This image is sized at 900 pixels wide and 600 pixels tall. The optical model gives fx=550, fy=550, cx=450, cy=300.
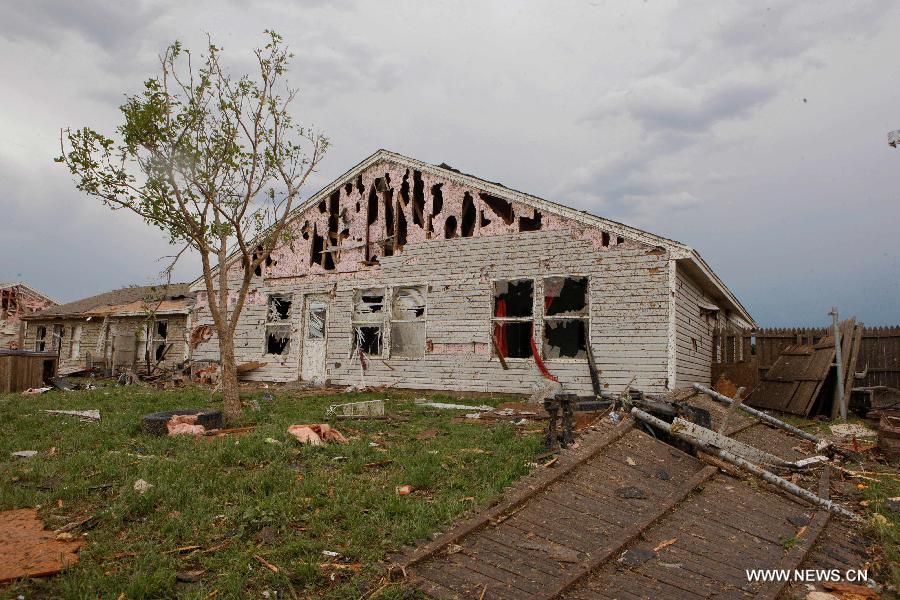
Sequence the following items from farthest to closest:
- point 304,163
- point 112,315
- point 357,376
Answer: point 112,315 → point 357,376 → point 304,163

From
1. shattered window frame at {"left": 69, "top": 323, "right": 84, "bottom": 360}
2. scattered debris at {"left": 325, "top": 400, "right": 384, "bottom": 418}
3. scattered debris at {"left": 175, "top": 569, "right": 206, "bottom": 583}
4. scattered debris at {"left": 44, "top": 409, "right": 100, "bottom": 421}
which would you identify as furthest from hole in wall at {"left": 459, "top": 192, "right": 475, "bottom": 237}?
shattered window frame at {"left": 69, "top": 323, "right": 84, "bottom": 360}

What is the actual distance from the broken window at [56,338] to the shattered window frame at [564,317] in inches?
1021

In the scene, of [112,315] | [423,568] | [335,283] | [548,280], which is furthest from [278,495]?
[112,315]

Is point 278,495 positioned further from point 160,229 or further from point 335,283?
point 335,283

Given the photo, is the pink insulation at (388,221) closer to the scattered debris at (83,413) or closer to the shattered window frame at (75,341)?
the scattered debris at (83,413)

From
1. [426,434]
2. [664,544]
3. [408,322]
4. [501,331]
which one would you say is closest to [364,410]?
[426,434]

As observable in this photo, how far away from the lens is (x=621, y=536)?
14.2ft

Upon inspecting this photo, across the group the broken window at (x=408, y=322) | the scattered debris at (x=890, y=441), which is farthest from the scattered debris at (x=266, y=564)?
the broken window at (x=408, y=322)

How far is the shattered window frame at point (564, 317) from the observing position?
12492 mm

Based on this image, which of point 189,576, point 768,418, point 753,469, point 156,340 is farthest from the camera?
point 156,340

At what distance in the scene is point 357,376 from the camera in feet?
50.1

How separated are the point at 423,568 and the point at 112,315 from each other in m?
25.6

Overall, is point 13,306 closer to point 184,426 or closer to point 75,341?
point 75,341

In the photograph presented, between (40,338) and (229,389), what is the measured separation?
82.1 feet
